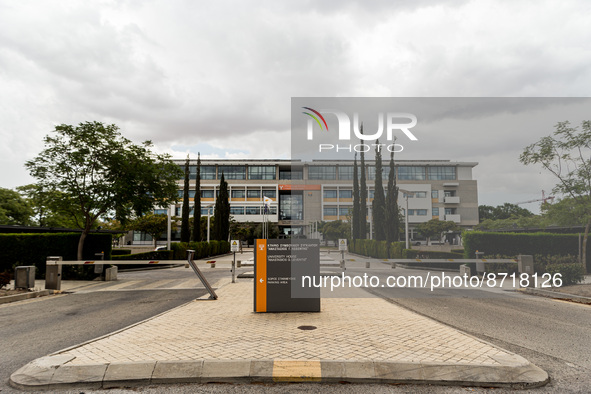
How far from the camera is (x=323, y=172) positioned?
63.8m

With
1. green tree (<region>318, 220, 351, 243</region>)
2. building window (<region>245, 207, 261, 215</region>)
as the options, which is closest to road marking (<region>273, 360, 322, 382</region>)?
green tree (<region>318, 220, 351, 243</region>)

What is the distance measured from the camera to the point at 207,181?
3533 inches

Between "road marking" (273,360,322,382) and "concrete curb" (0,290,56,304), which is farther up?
"road marking" (273,360,322,382)

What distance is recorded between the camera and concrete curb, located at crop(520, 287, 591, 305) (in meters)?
12.1

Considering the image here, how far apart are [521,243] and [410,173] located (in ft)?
134

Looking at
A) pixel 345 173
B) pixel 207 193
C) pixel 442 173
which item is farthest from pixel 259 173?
pixel 442 173

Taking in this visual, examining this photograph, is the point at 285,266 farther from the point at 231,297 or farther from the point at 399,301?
the point at 399,301

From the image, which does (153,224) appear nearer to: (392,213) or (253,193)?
(253,193)

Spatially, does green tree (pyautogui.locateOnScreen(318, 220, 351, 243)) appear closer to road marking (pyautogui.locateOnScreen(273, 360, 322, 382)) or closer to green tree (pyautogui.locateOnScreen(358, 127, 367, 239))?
green tree (pyautogui.locateOnScreen(358, 127, 367, 239))

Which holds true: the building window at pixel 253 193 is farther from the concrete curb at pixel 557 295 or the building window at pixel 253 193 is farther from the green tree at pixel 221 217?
the concrete curb at pixel 557 295

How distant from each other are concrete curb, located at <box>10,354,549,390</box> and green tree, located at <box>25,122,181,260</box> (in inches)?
655

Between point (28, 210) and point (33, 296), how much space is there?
38.1 metres

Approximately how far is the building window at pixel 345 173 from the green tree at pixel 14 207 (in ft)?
137

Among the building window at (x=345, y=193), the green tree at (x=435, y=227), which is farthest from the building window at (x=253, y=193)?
the green tree at (x=435, y=227)
